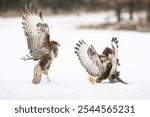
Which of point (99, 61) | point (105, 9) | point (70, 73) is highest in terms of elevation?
point (105, 9)

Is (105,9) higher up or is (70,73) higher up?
(105,9)

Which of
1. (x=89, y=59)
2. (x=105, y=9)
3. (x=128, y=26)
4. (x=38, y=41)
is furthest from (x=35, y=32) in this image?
(x=105, y=9)

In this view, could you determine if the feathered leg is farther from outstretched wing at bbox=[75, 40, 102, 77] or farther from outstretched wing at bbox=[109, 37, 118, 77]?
outstretched wing at bbox=[109, 37, 118, 77]

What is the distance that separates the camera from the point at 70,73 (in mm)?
4020

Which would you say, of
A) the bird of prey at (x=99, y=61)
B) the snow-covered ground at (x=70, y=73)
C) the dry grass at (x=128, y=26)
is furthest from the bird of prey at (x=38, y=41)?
the dry grass at (x=128, y=26)

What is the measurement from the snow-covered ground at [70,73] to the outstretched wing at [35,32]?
28 centimetres

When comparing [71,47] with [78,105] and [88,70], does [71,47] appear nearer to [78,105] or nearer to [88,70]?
[88,70]

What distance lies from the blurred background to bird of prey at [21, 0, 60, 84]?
233cm

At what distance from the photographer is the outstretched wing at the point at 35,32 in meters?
3.63

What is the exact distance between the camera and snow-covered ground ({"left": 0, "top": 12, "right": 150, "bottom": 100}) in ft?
11.7

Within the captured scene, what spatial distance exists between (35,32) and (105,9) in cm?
627

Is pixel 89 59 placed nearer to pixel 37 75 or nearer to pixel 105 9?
pixel 37 75

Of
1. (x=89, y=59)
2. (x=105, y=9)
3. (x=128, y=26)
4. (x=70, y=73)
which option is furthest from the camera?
(x=105, y=9)

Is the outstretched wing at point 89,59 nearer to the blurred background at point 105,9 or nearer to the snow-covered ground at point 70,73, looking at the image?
the snow-covered ground at point 70,73
